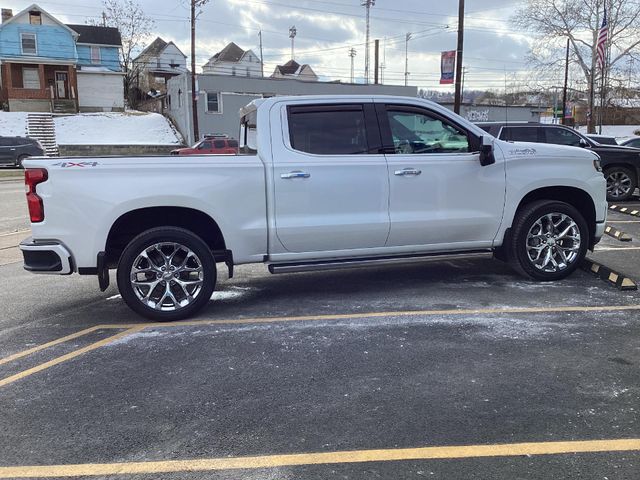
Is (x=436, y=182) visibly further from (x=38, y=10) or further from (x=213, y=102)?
(x=38, y=10)

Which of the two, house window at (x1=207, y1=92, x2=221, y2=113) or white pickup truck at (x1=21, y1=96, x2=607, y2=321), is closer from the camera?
white pickup truck at (x1=21, y1=96, x2=607, y2=321)

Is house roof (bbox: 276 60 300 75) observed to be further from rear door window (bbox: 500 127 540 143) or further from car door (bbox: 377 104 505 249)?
car door (bbox: 377 104 505 249)

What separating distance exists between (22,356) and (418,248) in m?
3.75

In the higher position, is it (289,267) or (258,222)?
(258,222)

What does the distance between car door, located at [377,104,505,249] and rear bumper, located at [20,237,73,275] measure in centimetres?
305

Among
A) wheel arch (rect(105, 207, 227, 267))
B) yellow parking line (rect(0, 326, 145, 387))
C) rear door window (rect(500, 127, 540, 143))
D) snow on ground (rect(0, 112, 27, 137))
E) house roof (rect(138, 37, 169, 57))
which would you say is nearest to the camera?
yellow parking line (rect(0, 326, 145, 387))

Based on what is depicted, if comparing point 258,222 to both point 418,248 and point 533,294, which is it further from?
point 533,294

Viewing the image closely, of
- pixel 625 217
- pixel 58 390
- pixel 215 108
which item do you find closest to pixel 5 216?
pixel 58 390

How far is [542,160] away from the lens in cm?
614

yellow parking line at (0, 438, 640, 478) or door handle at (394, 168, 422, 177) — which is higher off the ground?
door handle at (394, 168, 422, 177)

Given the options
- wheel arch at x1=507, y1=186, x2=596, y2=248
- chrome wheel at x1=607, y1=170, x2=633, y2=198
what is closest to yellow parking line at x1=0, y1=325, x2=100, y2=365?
wheel arch at x1=507, y1=186, x2=596, y2=248

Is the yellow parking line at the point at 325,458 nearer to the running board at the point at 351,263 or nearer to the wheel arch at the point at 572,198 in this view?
the running board at the point at 351,263

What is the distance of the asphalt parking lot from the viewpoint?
2984 millimetres

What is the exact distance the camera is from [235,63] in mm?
81938
